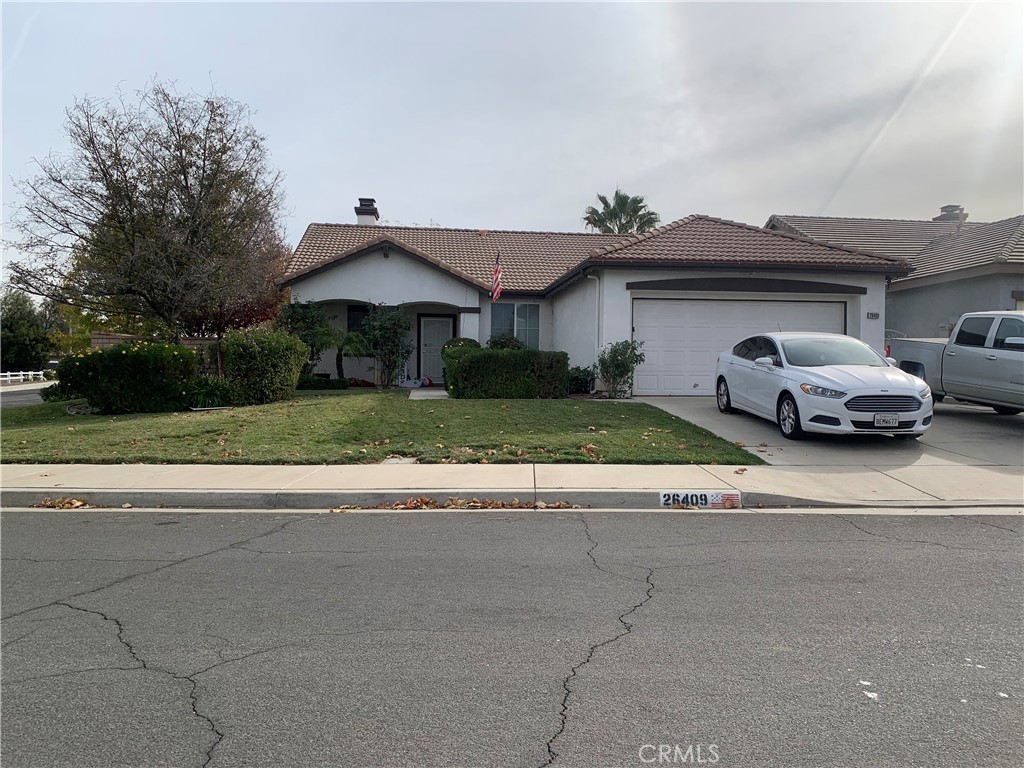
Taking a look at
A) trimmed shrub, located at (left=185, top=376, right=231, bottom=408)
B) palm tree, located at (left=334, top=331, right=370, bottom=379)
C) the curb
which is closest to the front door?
palm tree, located at (left=334, top=331, right=370, bottom=379)

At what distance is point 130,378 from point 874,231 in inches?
962

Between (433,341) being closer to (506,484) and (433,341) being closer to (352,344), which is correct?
(352,344)

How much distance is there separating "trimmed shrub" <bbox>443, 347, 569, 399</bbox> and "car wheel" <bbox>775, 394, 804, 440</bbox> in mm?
5051

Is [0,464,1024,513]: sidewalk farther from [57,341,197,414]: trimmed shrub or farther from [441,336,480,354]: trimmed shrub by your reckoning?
[441,336,480,354]: trimmed shrub

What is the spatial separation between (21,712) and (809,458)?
357 inches

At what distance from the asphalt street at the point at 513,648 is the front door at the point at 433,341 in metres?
15.8

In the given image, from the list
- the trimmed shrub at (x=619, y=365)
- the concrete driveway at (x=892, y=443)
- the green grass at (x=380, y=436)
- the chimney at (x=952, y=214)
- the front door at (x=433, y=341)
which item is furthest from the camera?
the chimney at (x=952, y=214)

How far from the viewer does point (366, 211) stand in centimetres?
2781

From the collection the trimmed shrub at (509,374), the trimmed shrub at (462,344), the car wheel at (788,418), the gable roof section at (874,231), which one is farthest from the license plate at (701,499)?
the gable roof section at (874,231)

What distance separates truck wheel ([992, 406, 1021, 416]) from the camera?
12.4 metres

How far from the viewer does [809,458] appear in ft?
31.8

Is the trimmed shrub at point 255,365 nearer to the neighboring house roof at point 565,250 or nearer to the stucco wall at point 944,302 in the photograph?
the neighboring house roof at point 565,250

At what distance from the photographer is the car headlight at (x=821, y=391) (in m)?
9.92

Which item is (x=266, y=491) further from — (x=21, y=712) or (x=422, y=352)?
(x=422, y=352)
